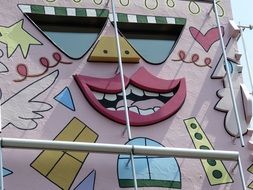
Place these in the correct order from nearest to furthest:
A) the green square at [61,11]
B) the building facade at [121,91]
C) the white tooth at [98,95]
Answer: the building facade at [121,91] → the white tooth at [98,95] → the green square at [61,11]

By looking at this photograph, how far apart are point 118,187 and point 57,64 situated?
78.1 inches

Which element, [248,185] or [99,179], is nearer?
[99,179]

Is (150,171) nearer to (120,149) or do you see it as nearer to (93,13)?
(120,149)

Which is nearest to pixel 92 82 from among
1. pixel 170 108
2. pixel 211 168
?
pixel 170 108

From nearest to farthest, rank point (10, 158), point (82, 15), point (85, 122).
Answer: point (10, 158)
point (85, 122)
point (82, 15)

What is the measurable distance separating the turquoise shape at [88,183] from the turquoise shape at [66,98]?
103cm

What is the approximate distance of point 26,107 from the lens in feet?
30.8

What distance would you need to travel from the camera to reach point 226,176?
9.75 m

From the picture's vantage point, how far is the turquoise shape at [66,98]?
959 cm

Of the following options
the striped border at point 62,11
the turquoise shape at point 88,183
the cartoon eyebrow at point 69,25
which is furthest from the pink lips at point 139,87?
the striped border at point 62,11

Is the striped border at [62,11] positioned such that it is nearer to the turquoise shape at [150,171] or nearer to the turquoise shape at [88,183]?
the turquoise shape at [150,171]

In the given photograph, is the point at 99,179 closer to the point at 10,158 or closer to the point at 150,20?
the point at 10,158

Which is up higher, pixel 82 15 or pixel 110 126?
pixel 82 15

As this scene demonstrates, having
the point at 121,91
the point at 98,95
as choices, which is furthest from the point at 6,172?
the point at 121,91
